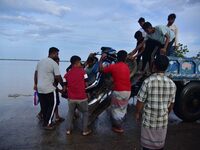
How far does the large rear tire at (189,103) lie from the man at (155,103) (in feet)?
11.5

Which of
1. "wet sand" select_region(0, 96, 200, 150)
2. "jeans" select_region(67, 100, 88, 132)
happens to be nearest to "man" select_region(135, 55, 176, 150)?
"wet sand" select_region(0, 96, 200, 150)

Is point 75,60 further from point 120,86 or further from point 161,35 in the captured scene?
point 161,35

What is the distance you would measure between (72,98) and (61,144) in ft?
3.23

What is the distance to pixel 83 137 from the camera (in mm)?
5559

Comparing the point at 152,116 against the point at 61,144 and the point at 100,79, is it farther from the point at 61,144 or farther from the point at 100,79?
the point at 100,79

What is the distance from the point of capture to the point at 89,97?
6465mm

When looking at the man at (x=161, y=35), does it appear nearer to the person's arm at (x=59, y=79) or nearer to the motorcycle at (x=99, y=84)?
the motorcycle at (x=99, y=84)

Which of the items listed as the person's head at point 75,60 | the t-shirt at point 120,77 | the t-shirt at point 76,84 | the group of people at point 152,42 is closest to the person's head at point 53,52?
the person's head at point 75,60

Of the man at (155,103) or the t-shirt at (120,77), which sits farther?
the t-shirt at (120,77)

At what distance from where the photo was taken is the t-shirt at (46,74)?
235 inches

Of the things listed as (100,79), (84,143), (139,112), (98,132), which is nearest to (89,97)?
(100,79)

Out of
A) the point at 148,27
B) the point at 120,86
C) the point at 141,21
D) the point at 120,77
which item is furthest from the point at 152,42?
the point at 120,86

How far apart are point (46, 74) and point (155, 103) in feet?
10.3

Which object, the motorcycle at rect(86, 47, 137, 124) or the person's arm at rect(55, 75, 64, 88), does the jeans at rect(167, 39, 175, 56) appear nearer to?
the motorcycle at rect(86, 47, 137, 124)
